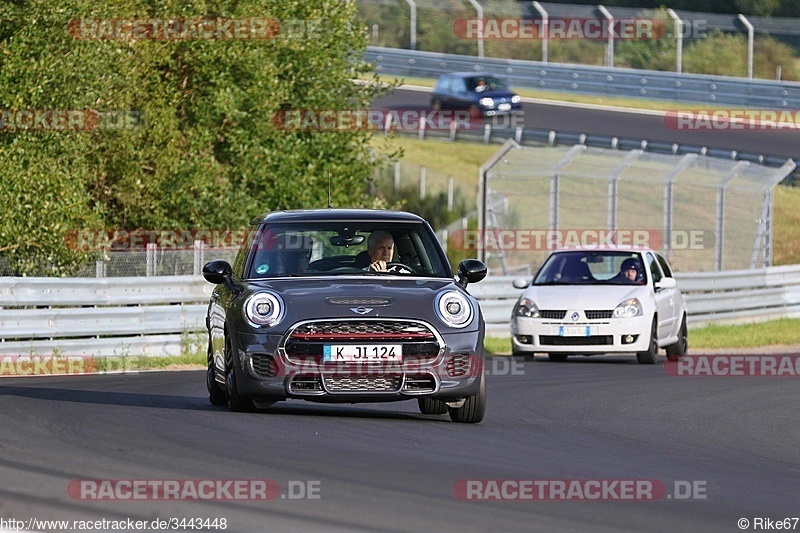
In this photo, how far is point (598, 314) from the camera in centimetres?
2000

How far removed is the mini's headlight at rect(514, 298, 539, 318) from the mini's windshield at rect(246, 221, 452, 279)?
815 cm

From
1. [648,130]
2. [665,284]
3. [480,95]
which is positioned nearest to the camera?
[665,284]

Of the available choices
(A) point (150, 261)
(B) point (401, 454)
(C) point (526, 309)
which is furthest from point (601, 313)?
(B) point (401, 454)

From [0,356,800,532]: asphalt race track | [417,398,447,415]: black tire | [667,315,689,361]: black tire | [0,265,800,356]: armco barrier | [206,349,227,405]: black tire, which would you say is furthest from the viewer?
[667,315,689,361]: black tire

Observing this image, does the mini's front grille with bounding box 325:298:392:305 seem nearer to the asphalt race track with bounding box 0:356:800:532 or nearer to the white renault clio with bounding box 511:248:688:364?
→ the asphalt race track with bounding box 0:356:800:532

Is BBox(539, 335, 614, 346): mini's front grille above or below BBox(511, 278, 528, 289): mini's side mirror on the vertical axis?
below

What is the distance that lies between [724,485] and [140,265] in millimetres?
13337

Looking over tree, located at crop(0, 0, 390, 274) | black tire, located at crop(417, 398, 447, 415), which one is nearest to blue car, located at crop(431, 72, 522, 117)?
tree, located at crop(0, 0, 390, 274)

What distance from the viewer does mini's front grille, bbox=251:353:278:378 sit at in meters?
11.0

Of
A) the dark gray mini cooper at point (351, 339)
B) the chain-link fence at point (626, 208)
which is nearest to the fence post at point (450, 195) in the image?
the chain-link fence at point (626, 208)

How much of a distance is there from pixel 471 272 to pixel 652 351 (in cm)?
878

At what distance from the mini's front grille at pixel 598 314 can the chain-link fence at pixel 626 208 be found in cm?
392

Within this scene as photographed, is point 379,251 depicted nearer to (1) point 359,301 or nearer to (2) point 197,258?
(1) point 359,301

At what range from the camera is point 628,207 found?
4016cm
